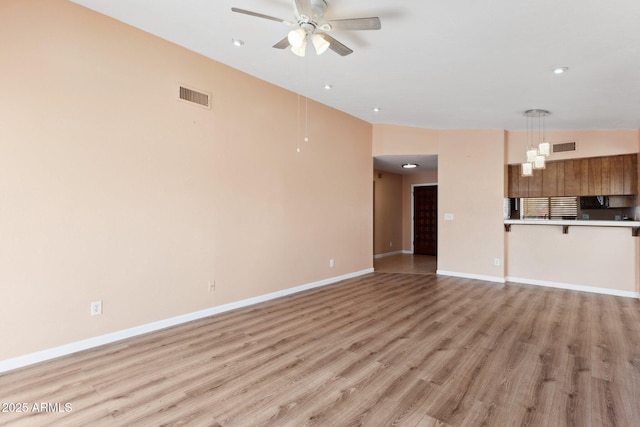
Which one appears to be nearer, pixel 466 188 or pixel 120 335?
pixel 120 335

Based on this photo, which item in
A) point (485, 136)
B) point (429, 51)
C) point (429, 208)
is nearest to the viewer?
point (429, 51)

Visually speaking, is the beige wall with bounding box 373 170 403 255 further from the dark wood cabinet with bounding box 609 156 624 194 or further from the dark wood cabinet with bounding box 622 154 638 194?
the dark wood cabinet with bounding box 622 154 638 194

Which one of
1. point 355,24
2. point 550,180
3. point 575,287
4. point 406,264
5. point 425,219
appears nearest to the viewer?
point 355,24

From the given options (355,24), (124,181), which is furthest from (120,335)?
(355,24)

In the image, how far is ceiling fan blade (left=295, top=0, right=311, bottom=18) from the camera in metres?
2.25

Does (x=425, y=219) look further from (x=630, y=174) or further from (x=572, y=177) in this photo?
(x=630, y=174)

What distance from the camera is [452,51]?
10.2 ft

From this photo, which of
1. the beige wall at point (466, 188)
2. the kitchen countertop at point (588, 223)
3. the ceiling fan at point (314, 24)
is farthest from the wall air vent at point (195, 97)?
the kitchen countertop at point (588, 223)

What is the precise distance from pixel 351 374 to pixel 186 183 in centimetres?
269

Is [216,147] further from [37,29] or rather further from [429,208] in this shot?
[429,208]

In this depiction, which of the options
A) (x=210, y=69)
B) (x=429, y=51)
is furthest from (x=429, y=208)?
(x=210, y=69)

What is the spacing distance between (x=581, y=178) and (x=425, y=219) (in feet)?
13.7

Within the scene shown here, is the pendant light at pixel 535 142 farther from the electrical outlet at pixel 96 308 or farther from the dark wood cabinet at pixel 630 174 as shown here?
the electrical outlet at pixel 96 308

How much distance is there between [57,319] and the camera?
2730 millimetres
